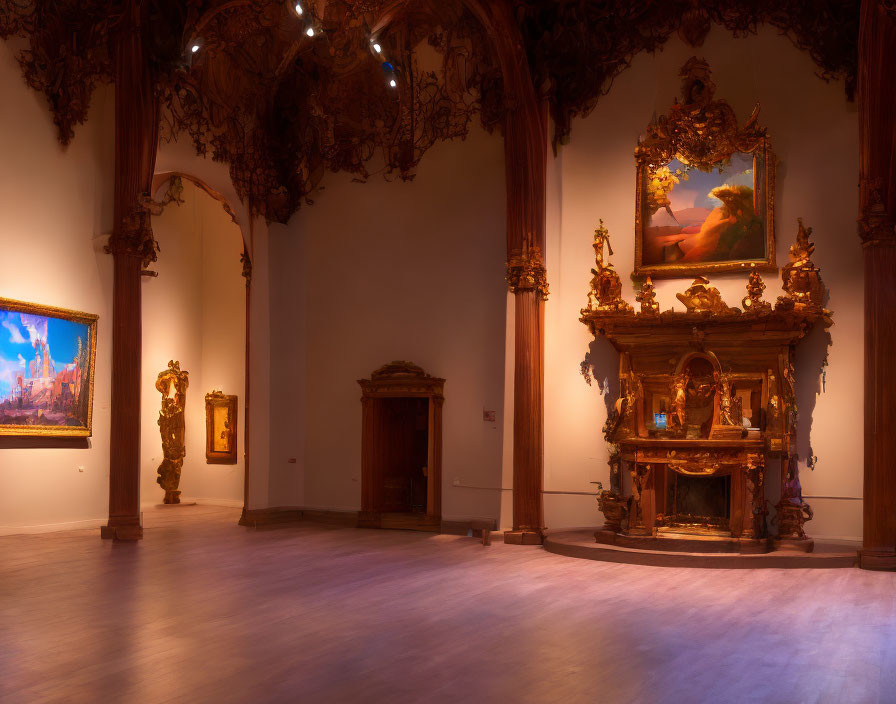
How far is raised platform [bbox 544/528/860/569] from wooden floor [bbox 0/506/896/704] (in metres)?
0.22

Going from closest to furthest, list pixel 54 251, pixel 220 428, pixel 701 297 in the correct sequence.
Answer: pixel 54 251, pixel 701 297, pixel 220 428

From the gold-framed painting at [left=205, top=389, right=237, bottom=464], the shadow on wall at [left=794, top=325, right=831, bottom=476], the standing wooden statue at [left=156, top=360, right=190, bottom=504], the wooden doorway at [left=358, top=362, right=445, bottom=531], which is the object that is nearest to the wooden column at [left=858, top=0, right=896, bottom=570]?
the shadow on wall at [left=794, top=325, right=831, bottom=476]

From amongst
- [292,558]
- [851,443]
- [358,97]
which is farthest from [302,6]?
[851,443]

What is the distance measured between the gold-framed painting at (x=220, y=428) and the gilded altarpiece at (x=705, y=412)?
7.93 m

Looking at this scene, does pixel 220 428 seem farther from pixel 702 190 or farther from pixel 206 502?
pixel 702 190

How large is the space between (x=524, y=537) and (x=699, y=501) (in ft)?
7.66

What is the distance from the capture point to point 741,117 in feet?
42.2

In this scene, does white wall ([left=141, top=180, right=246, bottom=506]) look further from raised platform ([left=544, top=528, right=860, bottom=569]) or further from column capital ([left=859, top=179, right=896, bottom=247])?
column capital ([left=859, top=179, right=896, bottom=247])

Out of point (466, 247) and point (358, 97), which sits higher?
point (358, 97)

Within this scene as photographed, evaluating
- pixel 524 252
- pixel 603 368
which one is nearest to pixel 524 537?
pixel 603 368

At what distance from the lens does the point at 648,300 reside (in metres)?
12.6

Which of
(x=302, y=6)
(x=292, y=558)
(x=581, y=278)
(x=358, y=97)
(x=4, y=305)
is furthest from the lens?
(x=358, y=97)

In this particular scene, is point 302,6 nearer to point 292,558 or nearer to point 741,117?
point 741,117

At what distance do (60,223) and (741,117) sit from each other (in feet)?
30.1
